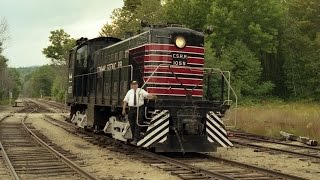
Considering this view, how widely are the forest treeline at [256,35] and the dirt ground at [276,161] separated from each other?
26.4m

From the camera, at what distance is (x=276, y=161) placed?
1105 centimetres

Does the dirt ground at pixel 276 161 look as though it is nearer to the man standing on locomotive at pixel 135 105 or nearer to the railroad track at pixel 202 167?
the railroad track at pixel 202 167

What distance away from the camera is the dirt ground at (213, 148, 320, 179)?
31.0 ft

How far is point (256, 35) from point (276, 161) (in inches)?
1415

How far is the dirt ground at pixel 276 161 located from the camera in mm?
9461

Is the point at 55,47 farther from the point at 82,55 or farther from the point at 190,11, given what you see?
the point at 82,55

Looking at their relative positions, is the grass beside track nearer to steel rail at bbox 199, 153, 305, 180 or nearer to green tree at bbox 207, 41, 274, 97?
steel rail at bbox 199, 153, 305, 180

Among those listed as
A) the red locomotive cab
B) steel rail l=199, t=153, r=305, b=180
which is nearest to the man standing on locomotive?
the red locomotive cab

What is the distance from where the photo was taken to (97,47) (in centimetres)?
1795

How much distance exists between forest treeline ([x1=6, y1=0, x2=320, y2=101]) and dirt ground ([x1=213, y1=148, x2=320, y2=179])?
1039 inches

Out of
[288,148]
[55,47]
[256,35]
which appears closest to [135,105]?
[288,148]

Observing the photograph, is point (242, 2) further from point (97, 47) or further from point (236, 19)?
point (97, 47)

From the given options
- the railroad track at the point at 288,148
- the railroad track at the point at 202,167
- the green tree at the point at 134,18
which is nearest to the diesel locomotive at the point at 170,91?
the railroad track at the point at 202,167

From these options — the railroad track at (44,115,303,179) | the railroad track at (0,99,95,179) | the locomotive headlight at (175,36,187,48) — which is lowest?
the railroad track at (0,99,95,179)
